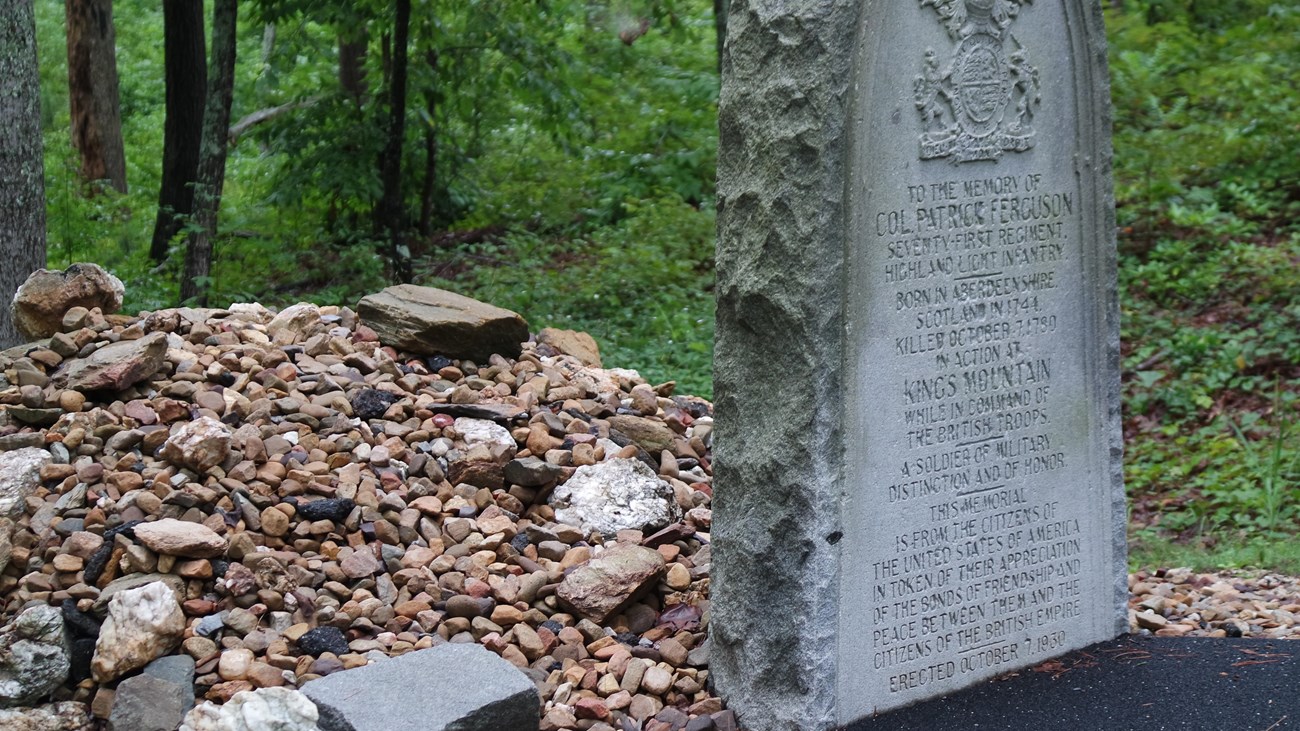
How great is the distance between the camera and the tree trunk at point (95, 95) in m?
12.4

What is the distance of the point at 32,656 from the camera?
141 inches

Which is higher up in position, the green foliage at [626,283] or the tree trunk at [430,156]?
the tree trunk at [430,156]

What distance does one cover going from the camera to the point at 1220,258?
8.55m

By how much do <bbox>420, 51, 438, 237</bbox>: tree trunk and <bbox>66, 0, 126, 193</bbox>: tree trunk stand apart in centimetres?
396

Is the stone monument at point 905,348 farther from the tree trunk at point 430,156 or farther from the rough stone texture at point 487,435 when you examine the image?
the tree trunk at point 430,156

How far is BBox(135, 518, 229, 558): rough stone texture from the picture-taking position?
3809 millimetres

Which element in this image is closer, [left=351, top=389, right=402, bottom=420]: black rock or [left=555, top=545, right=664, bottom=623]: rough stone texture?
[left=555, top=545, right=664, bottom=623]: rough stone texture

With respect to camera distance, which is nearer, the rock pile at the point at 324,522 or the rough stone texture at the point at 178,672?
the rough stone texture at the point at 178,672

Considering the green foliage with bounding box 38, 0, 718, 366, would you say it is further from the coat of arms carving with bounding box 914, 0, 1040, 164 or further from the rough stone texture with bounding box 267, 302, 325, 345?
the coat of arms carving with bounding box 914, 0, 1040, 164

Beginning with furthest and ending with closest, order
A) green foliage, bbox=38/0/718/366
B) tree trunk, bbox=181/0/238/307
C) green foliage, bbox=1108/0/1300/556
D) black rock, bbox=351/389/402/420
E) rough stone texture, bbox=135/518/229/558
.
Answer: green foliage, bbox=38/0/718/366
tree trunk, bbox=181/0/238/307
green foliage, bbox=1108/0/1300/556
black rock, bbox=351/389/402/420
rough stone texture, bbox=135/518/229/558

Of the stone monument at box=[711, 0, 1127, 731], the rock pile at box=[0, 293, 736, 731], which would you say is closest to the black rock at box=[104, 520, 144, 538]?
the rock pile at box=[0, 293, 736, 731]

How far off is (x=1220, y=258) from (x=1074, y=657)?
5430 millimetres

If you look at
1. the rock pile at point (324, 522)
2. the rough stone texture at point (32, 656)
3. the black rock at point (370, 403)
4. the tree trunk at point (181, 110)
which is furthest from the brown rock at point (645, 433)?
the tree trunk at point (181, 110)

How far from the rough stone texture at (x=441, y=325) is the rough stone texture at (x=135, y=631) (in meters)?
1.84
